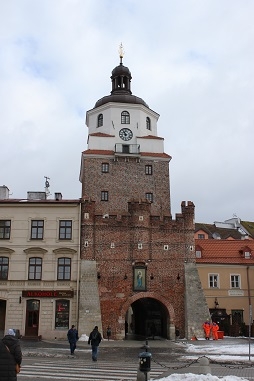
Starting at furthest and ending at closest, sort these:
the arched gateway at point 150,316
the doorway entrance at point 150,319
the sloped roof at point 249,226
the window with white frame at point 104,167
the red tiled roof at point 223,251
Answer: the sloped roof at point 249,226, the window with white frame at point 104,167, the red tiled roof at point 223,251, the doorway entrance at point 150,319, the arched gateway at point 150,316

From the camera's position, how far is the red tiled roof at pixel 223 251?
41.3m

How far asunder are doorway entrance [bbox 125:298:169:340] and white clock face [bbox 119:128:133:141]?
15.6 metres

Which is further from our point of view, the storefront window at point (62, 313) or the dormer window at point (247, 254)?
the dormer window at point (247, 254)

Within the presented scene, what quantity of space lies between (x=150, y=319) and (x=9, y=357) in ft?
100

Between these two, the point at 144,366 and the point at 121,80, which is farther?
the point at 121,80

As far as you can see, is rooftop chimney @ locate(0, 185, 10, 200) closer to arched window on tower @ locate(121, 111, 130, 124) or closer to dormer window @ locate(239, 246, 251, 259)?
arched window on tower @ locate(121, 111, 130, 124)

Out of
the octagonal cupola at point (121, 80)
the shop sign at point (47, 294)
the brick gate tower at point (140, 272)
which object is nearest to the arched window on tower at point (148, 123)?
the octagonal cupola at point (121, 80)

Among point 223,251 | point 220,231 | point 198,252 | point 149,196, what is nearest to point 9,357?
point 149,196

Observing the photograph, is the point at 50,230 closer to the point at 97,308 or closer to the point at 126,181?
the point at 97,308

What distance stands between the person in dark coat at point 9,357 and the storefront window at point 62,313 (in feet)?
81.8

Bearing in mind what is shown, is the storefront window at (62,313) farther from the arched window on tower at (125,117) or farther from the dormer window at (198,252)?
the arched window on tower at (125,117)

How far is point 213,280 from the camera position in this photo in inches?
1603

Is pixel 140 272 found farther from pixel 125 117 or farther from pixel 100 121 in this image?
pixel 100 121

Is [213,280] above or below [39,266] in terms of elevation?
below
